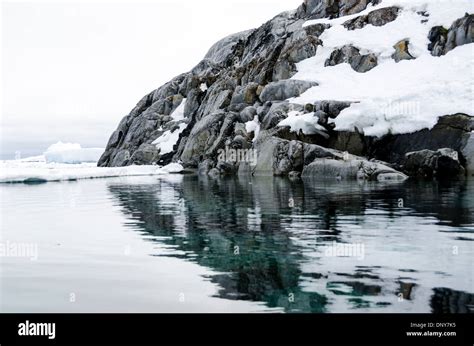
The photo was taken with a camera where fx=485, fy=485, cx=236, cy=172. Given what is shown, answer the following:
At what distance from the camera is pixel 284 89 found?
61562 mm

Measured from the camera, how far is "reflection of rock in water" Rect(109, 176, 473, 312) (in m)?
9.94

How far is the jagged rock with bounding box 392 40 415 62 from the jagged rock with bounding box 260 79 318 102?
11.1 meters

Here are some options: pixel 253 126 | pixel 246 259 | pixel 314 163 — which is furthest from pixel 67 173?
pixel 246 259

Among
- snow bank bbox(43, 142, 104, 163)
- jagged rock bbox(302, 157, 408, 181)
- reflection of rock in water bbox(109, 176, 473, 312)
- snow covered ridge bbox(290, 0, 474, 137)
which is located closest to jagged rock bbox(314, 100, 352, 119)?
snow covered ridge bbox(290, 0, 474, 137)

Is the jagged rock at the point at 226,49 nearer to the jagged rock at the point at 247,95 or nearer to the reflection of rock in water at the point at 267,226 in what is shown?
the jagged rock at the point at 247,95

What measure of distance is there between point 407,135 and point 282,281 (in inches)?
1484

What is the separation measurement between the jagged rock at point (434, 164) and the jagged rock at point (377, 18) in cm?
3450

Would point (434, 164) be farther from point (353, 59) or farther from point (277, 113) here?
point (353, 59)

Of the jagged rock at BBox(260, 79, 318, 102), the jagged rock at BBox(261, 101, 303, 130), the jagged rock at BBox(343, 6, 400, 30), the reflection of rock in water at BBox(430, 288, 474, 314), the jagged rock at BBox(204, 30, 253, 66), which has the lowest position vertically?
the reflection of rock in water at BBox(430, 288, 474, 314)

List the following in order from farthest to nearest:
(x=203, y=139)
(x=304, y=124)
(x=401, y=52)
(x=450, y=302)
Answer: (x=203, y=139)
(x=401, y=52)
(x=304, y=124)
(x=450, y=302)

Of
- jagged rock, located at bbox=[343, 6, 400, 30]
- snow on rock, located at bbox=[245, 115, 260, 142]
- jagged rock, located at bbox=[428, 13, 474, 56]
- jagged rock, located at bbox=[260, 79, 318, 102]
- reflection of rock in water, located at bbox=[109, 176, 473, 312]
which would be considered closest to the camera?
reflection of rock in water, located at bbox=[109, 176, 473, 312]

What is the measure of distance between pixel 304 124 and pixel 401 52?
2052cm

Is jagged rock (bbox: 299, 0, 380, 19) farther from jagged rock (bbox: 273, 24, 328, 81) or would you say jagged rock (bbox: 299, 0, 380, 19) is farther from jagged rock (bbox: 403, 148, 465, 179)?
jagged rock (bbox: 403, 148, 465, 179)
